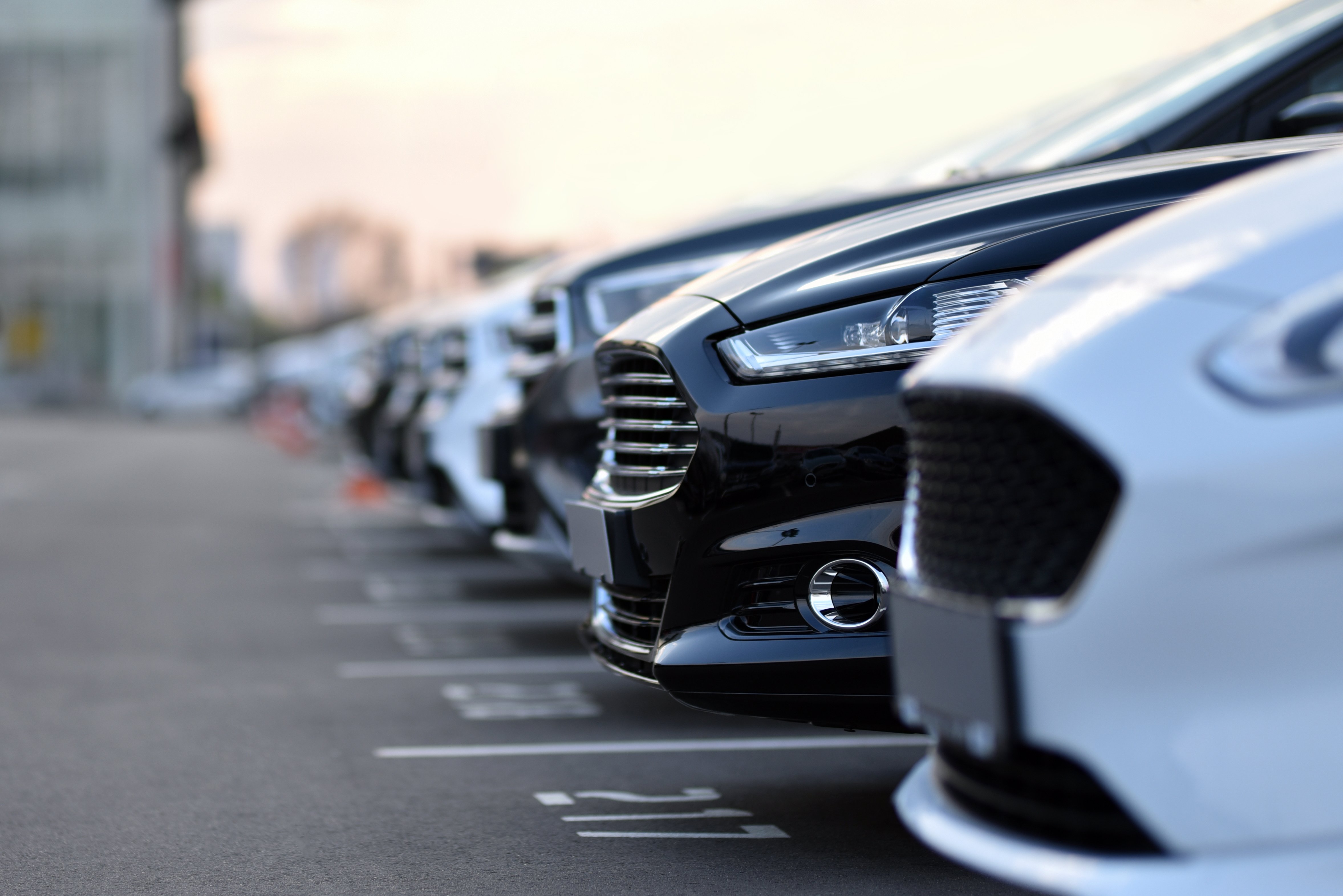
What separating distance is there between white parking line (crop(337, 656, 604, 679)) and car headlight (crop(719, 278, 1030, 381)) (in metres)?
2.96

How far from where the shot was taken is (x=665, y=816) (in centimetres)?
410

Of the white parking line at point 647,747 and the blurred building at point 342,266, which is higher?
the blurred building at point 342,266

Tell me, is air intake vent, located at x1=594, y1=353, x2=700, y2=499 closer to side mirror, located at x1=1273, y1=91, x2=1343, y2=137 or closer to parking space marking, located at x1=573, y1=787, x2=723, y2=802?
parking space marking, located at x1=573, y1=787, x2=723, y2=802

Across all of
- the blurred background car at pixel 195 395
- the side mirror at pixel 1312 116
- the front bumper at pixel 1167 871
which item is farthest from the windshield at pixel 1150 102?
the blurred background car at pixel 195 395

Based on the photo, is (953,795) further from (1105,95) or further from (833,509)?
(1105,95)

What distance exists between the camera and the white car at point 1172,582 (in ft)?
6.67

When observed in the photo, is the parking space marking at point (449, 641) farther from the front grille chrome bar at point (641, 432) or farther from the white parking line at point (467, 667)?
the front grille chrome bar at point (641, 432)

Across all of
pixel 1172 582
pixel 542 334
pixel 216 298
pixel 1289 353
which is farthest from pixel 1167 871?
pixel 216 298

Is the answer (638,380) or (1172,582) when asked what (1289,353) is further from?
(638,380)

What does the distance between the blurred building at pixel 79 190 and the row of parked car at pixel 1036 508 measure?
5575 cm

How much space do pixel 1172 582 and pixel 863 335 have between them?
1.54 metres

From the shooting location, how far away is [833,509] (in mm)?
3424

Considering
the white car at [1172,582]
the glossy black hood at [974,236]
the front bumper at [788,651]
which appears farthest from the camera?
the glossy black hood at [974,236]

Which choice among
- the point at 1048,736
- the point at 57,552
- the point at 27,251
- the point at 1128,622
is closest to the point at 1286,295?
the point at 1128,622
